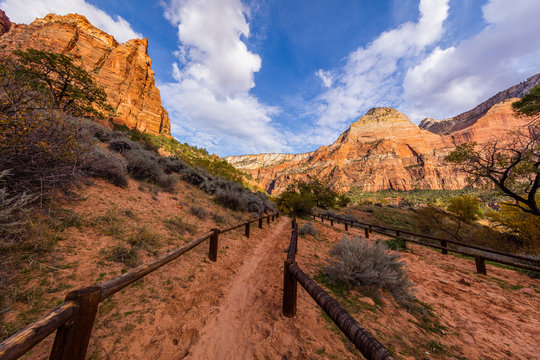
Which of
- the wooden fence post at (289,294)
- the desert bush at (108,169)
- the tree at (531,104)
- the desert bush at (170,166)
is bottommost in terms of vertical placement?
the wooden fence post at (289,294)

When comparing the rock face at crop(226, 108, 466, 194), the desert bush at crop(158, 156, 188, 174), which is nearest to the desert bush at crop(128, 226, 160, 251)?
the desert bush at crop(158, 156, 188, 174)

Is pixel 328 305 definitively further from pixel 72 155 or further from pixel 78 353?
pixel 72 155

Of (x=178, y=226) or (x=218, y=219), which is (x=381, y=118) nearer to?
(x=218, y=219)

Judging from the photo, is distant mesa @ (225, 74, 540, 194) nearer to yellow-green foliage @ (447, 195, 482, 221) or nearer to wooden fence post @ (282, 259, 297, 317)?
yellow-green foliage @ (447, 195, 482, 221)

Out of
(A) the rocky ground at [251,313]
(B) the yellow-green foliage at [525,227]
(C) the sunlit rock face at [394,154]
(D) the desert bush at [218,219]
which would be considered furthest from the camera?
(C) the sunlit rock face at [394,154]

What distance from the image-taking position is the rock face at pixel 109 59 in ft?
126

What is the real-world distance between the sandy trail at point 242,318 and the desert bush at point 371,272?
139cm

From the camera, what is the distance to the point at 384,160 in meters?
103

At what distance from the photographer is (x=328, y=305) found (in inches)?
69.4

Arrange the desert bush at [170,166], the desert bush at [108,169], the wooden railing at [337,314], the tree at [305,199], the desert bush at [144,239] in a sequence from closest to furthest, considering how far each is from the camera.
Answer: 1. the wooden railing at [337,314]
2. the desert bush at [144,239]
3. the desert bush at [108,169]
4. the desert bush at [170,166]
5. the tree at [305,199]

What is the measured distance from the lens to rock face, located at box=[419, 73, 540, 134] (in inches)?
4564

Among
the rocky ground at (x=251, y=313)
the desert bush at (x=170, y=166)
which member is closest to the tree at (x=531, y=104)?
the rocky ground at (x=251, y=313)

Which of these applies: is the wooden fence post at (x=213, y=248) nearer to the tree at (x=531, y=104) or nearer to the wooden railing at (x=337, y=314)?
the wooden railing at (x=337, y=314)

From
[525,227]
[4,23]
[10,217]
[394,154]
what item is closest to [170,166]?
[10,217]
